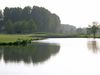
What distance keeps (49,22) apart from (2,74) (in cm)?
14271

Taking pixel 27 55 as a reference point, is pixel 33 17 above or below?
above

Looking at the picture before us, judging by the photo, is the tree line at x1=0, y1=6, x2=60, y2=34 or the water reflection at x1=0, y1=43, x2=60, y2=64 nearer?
the water reflection at x1=0, y1=43, x2=60, y2=64

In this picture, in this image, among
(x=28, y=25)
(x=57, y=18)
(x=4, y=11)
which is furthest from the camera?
(x=57, y=18)

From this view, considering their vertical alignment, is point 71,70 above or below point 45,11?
below

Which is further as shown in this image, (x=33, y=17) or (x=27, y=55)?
(x=33, y=17)

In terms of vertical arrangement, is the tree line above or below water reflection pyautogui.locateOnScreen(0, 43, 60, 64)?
above

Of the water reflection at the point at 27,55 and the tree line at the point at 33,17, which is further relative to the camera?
the tree line at the point at 33,17

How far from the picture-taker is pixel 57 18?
17438cm

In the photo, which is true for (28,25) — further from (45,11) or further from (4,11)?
(45,11)

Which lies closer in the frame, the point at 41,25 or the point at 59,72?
the point at 59,72

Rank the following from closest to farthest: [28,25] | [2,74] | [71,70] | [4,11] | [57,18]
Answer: [2,74] < [71,70] < [28,25] < [4,11] < [57,18]

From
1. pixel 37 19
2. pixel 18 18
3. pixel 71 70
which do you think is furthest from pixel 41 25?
pixel 71 70

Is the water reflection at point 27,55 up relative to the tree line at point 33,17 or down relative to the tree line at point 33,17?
down

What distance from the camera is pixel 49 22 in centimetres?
15962
